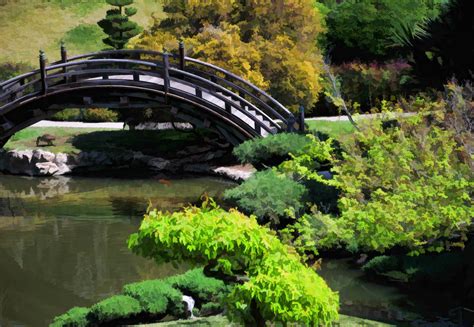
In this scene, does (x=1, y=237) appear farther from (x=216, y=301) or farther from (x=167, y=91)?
(x=216, y=301)

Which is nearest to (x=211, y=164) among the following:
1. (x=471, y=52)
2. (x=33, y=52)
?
(x=471, y=52)

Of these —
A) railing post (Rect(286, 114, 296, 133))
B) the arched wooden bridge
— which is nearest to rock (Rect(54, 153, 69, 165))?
the arched wooden bridge

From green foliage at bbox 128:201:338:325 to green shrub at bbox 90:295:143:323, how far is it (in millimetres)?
3553

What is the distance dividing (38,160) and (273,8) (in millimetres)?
13896

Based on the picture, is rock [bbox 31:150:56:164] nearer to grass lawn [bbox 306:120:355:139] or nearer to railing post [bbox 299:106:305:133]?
grass lawn [bbox 306:120:355:139]

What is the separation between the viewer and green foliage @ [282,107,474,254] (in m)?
18.3

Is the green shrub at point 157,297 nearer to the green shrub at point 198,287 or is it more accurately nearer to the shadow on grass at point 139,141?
the green shrub at point 198,287

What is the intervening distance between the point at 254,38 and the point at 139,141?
828cm

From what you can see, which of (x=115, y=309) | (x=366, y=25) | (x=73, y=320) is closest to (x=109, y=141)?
(x=366, y=25)

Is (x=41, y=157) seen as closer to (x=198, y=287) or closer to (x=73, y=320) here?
(x=198, y=287)

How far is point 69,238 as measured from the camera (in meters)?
27.2

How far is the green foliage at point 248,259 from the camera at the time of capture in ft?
41.0

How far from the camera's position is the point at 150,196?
34.8m

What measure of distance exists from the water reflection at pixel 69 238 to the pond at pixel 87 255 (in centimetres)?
3
